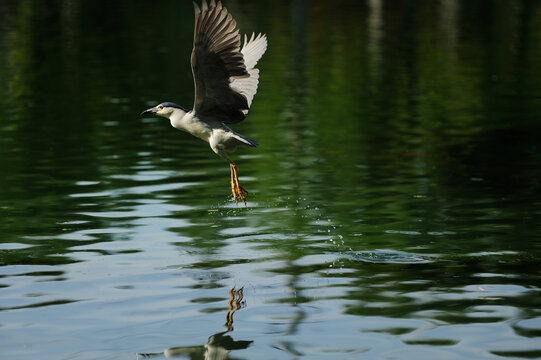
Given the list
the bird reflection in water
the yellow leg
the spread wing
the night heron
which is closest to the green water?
the bird reflection in water

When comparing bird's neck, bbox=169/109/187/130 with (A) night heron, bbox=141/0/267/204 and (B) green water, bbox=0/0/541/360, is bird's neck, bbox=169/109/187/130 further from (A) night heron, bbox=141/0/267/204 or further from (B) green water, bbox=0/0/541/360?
(B) green water, bbox=0/0/541/360

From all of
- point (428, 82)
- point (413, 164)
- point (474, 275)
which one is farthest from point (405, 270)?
point (428, 82)

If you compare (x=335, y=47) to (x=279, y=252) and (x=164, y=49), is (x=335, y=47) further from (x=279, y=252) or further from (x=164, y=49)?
(x=279, y=252)

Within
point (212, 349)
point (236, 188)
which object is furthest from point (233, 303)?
point (236, 188)

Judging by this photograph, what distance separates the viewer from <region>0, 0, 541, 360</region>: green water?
921 cm

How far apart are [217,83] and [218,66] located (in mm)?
331

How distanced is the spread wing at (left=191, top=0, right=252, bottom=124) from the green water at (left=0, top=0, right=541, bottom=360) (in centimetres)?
176

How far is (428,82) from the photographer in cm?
3162

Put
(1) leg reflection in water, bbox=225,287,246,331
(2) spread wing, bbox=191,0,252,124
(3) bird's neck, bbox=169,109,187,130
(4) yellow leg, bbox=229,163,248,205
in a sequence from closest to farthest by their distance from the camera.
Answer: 1. (1) leg reflection in water, bbox=225,287,246,331
2. (2) spread wing, bbox=191,0,252,124
3. (3) bird's neck, bbox=169,109,187,130
4. (4) yellow leg, bbox=229,163,248,205

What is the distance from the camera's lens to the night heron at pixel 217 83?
10.7 metres

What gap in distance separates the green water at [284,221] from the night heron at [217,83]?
1499mm

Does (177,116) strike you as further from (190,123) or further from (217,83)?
(217,83)

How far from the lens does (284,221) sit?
14.0 metres

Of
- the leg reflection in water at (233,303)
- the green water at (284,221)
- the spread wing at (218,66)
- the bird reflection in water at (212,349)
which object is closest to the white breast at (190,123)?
the spread wing at (218,66)
